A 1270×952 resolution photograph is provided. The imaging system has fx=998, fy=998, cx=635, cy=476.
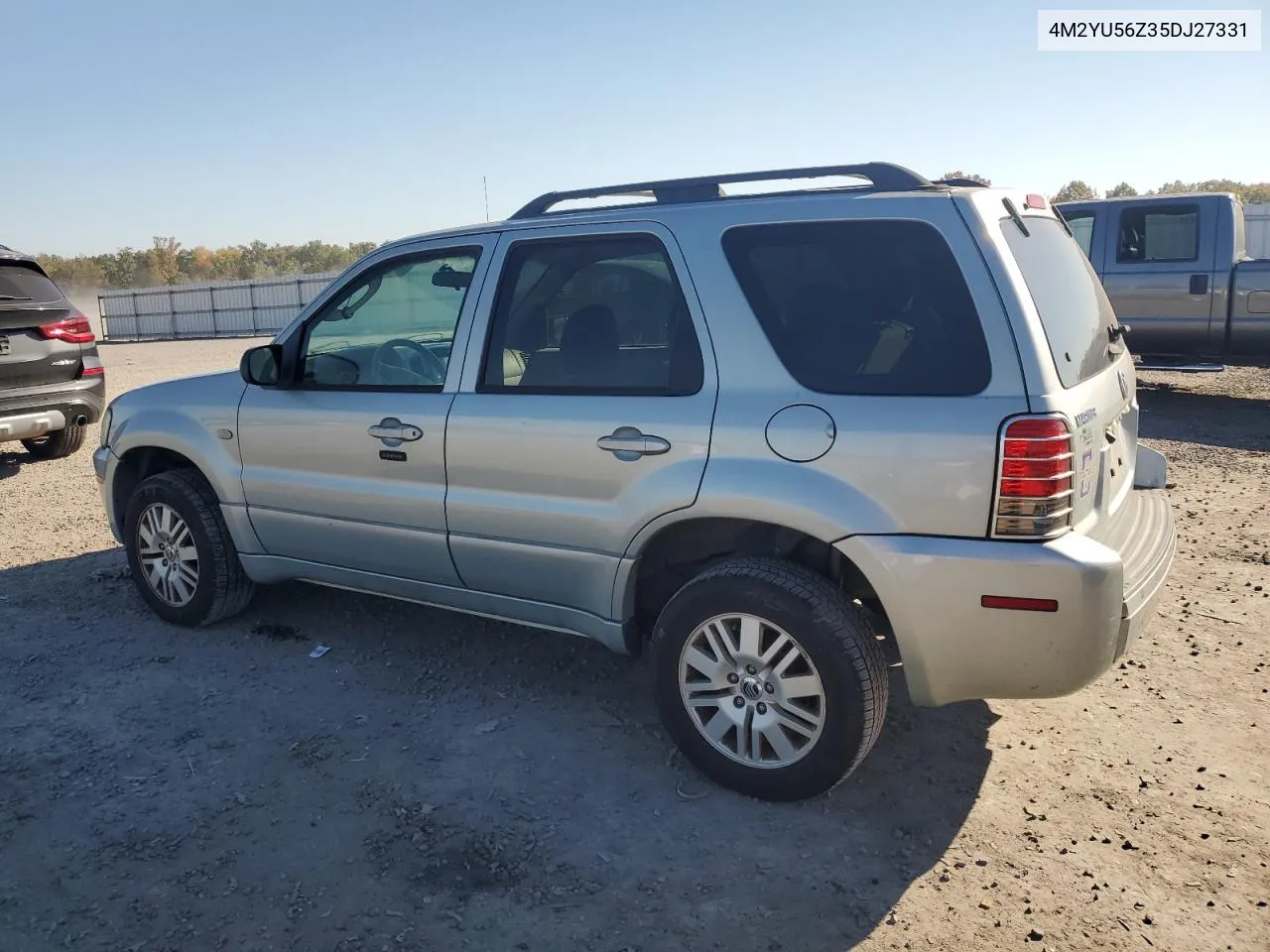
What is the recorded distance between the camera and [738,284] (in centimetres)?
339

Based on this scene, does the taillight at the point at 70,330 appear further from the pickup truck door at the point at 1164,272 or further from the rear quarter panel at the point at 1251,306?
the rear quarter panel at the point at 1251,306

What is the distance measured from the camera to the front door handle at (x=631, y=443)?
343 cm

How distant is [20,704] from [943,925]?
3771 mm

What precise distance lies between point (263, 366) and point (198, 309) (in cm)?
3320

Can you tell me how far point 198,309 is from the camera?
34.4 m

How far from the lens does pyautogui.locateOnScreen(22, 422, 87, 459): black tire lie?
30.8ft

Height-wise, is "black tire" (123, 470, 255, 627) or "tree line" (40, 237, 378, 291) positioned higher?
"tree line" (40, 237, 378, 291)

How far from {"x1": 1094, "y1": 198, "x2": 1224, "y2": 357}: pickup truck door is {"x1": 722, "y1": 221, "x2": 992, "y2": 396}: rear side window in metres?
8.53

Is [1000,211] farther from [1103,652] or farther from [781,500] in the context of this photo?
[1103,652]

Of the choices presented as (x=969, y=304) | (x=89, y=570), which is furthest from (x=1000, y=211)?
(x=89, y=570)

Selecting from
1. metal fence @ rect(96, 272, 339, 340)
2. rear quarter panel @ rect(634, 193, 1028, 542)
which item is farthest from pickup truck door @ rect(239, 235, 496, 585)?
metal fence @ rect(96, 272, 339, 340)

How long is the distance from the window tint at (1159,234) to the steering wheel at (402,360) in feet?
30.0

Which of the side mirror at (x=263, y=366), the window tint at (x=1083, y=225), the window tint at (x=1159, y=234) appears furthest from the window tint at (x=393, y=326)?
the window tint at (x=1159, y=234)

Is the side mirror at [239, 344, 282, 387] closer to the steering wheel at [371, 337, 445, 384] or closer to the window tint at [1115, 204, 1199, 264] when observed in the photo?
the steering wheel at [371, 337, 445, 384]
